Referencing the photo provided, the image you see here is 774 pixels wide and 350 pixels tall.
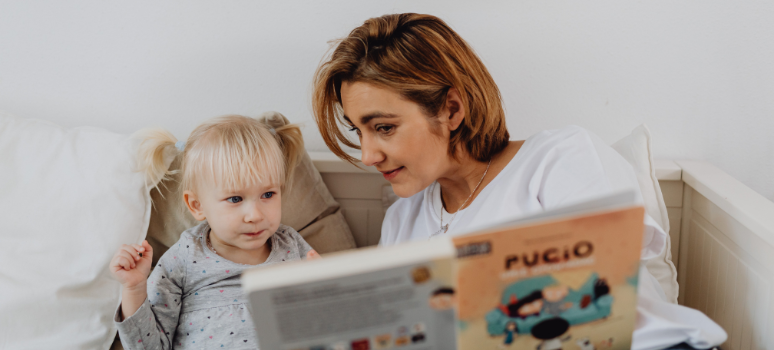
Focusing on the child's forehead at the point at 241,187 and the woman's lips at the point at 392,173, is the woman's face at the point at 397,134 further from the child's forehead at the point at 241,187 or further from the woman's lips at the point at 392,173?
the child's forehead at the point at 241,187

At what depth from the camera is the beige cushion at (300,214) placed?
138 centimetres

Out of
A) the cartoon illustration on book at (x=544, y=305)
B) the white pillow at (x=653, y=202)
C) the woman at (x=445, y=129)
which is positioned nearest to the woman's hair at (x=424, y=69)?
the woman at (x=445, y=129)

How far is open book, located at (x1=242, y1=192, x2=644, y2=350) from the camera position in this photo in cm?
55

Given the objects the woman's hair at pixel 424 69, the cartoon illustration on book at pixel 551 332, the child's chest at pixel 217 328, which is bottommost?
the child's chest at pixel 217 328

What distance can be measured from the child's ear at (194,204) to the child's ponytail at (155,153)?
0.13 m

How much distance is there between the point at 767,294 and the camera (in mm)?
954

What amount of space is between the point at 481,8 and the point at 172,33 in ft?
2.83

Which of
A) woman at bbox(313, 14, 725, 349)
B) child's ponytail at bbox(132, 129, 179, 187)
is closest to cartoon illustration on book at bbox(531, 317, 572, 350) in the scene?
woman at bbox(313, 14, 725, 349)

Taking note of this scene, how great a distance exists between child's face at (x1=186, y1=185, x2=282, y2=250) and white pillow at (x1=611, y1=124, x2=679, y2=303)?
2.71 ft

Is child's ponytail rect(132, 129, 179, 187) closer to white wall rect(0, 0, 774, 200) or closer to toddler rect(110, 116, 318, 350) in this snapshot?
toddler rect(110, 116, 318, 350)

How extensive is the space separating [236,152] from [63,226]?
0.51 meters

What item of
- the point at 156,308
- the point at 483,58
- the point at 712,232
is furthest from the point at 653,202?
the point at 156,308

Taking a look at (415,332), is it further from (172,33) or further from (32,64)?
(32,64)

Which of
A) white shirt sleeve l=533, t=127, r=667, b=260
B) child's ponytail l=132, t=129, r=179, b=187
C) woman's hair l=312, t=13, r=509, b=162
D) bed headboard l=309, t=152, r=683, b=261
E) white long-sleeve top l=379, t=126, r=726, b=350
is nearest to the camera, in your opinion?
white long-sleeve top l=379, t=126, r=726, b=350
